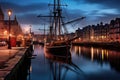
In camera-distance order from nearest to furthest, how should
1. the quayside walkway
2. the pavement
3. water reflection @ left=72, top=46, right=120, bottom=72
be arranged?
1. the quayside walkway
2. the pavement
3. water reflection @ left=72, top=46, right=120, bottom=72

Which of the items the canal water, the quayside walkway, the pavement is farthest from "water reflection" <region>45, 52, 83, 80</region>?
the quayside walkway

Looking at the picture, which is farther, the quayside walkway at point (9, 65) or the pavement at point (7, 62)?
the pavement at point (7, 62)

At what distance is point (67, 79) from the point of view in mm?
29672

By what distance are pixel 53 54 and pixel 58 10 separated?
11.8m

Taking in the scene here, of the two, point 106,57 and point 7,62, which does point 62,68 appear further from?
point 106,57

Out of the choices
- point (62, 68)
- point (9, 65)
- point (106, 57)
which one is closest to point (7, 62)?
point (9, 65)

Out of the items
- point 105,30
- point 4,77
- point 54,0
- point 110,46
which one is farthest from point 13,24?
point 4,77

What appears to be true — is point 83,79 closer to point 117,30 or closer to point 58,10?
point 58,10

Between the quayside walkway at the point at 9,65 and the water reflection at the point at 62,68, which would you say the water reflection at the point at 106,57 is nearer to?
the water reflection at the point at 62,68

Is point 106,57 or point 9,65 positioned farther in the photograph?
point 106,57

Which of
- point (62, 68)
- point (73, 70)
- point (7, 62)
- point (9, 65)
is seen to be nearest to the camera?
point (9, 65)

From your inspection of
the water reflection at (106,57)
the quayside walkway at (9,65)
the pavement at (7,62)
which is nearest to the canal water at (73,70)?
the water reflection at (106,57)

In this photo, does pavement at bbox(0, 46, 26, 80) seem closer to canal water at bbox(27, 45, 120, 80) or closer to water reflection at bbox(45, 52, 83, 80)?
canal water at bbox(27, 45, 120, 80)

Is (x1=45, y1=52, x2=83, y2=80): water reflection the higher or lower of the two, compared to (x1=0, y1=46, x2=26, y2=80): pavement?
lower
